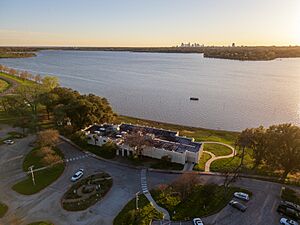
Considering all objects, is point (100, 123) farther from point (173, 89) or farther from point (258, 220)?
point (173, 89)

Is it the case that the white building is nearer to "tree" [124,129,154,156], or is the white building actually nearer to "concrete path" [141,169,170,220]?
"tree" [124,129,154,156]

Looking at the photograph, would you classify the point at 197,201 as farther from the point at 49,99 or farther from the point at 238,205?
the point at 49,99

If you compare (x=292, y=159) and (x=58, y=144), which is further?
(x=58, y=144)

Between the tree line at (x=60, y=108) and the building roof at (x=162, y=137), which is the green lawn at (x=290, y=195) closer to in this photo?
the building roof at (x=162, y=137)

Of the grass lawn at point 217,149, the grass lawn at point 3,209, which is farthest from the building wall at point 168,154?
the grass lawn at point 3,209

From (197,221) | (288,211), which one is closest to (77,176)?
(197,221)

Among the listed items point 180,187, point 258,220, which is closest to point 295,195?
point 258,220
